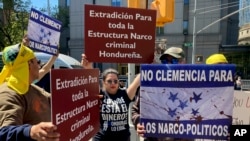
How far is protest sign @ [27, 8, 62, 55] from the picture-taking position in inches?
218

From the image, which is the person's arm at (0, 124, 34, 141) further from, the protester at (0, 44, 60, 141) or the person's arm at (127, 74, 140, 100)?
the person's arm at (127, 74, 140, 100)

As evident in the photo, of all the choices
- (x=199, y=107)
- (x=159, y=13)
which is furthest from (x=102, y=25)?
(x=159, y=13)

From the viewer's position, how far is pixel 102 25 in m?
3.91

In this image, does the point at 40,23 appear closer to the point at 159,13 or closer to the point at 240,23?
the point at 159,13

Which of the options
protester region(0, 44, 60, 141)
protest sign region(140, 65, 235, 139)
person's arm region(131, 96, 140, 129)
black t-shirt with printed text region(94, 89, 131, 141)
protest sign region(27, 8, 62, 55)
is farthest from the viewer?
protest sign region(27, 8, 62, 55)

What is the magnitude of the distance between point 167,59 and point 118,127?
126cm

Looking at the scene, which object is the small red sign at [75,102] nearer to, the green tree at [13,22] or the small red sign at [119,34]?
the small red sign at [119,34]

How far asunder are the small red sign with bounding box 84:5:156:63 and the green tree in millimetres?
23196

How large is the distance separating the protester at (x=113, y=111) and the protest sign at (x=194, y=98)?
1.24 meters

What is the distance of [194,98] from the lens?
293 centimetres

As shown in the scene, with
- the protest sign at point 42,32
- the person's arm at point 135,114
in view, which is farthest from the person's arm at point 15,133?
the protest sign at point 42,32

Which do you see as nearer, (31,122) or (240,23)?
(31,122)

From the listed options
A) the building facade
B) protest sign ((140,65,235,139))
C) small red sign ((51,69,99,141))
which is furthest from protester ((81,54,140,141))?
the building facade

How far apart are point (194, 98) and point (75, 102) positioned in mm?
950
